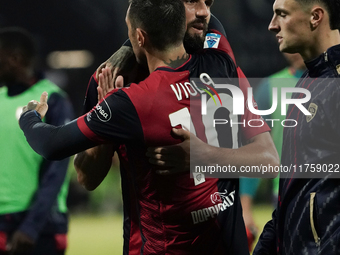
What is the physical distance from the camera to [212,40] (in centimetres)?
218

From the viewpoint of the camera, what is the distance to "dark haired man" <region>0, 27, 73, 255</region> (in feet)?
9.72

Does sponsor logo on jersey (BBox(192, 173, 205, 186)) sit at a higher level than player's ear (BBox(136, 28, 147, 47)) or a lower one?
lower

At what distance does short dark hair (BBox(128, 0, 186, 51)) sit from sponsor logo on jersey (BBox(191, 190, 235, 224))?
691 mm

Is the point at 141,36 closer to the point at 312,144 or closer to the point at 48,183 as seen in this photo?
the point at 312,144

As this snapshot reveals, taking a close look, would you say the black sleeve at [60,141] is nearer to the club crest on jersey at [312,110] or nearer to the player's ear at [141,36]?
the player's ear at [141,36]

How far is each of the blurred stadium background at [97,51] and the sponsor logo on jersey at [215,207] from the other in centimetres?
425

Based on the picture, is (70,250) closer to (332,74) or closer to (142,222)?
(142,222)

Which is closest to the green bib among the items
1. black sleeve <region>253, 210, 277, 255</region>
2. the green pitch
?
black sleeve <region>253, 210, 277, 255</region>

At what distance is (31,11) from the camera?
24.0 ft

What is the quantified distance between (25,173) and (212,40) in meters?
1.77

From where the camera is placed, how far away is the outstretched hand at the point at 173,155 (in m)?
1.78

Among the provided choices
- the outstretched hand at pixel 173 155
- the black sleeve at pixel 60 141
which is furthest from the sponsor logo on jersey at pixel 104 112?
the outstretched hand at pixel 173 155

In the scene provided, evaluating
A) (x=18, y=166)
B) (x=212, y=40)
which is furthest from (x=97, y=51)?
(x=212, y=40)

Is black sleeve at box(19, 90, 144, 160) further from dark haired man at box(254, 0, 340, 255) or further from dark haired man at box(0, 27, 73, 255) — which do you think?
dark haired man at box(0, 27, 73, 255)
